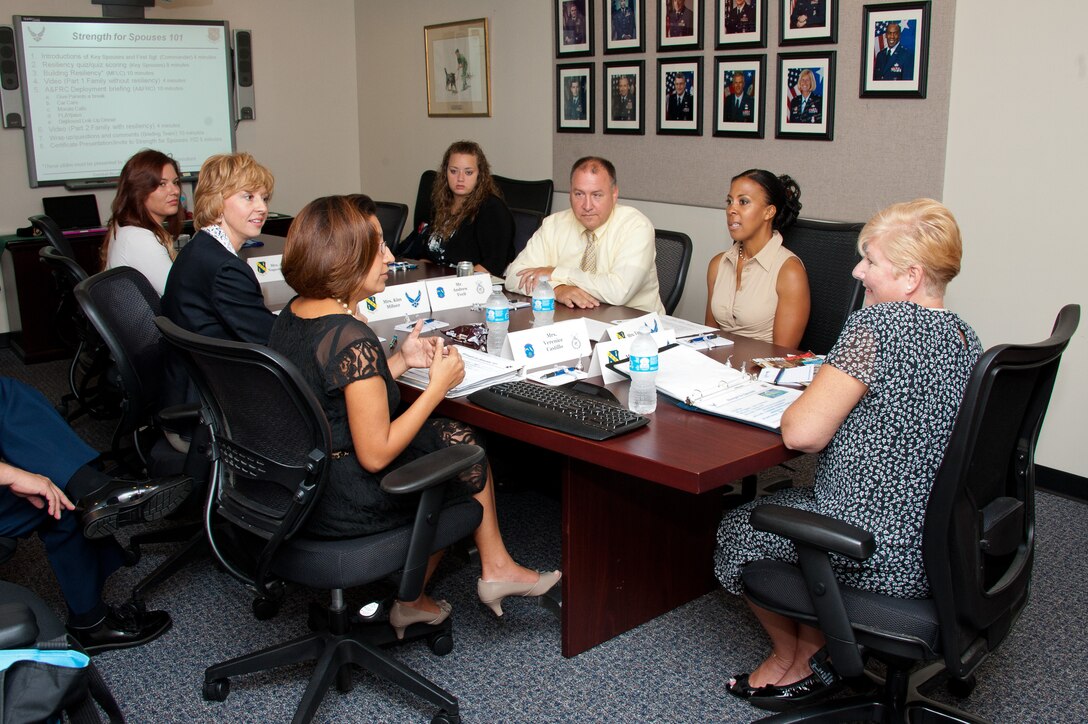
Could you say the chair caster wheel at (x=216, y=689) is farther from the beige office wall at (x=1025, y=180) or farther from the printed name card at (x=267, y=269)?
the beige office wall at (x=1025, y=180)

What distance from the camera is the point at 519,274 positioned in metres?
3.69

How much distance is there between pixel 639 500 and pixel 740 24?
8.99ft

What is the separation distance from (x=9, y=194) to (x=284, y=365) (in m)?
4.84

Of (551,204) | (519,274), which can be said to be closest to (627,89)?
(551,204)

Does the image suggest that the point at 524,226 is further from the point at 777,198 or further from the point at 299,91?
the point at 299,91

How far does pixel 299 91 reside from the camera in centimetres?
680

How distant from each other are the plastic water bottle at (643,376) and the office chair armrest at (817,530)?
50 centimetres

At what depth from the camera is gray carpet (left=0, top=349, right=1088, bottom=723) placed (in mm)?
2291

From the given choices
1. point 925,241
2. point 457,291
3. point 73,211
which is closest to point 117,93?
point 73,211

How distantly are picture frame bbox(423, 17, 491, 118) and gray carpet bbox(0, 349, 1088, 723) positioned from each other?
3804 mm

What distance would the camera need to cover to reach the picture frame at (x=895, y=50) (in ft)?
12.3

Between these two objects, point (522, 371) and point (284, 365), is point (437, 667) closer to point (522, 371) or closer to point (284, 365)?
point (522, 371)

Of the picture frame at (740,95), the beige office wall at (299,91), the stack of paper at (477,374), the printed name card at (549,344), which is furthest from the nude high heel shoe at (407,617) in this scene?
the beige office wall at (299,91)

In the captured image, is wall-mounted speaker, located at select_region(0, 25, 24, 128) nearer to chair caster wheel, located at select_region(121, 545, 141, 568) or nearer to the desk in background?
the desk in background
